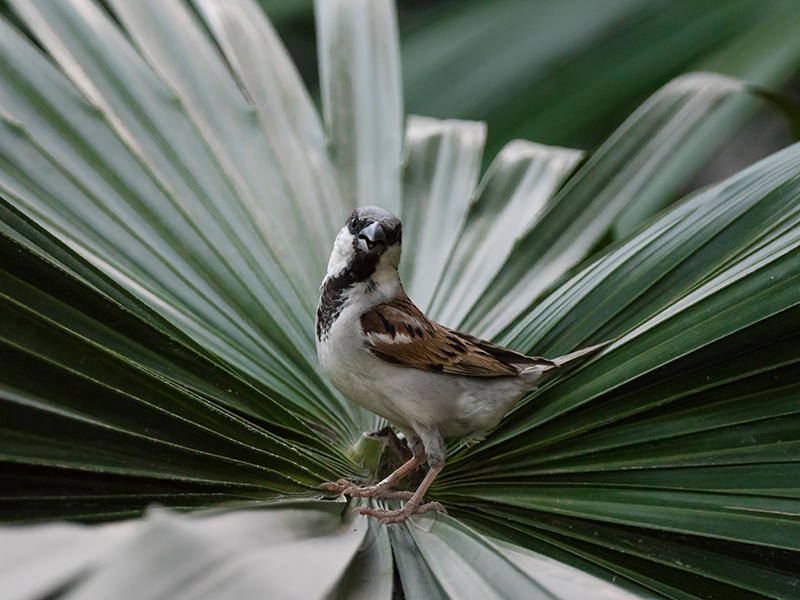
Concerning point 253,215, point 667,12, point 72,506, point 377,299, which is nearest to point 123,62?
point 253,215

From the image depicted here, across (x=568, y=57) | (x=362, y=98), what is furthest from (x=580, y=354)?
(x=568, y=57)

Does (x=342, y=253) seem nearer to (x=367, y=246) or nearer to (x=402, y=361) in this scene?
(x=367, y=246)

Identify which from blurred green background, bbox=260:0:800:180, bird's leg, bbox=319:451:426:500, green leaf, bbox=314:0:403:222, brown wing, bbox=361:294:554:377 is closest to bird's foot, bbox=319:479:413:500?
bird's leg, bbox=319:451:426:500

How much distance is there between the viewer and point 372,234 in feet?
5.22

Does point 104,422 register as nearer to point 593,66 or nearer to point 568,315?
point 568,315

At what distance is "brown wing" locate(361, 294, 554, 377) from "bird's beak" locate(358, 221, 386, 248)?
143mm

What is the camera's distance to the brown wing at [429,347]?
1.63m

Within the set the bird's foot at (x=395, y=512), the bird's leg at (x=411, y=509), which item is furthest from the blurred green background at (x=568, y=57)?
the bird's foot at (x=395, y=512)

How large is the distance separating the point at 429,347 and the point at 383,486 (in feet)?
0.91

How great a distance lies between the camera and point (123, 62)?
6.28 ft

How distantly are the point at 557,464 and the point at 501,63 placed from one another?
1.79 meters

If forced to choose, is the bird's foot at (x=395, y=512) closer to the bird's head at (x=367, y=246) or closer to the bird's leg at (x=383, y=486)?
the bird's leg at (x=383, y=486)

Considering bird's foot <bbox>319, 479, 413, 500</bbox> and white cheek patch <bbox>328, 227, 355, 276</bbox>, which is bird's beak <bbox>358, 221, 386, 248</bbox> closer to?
white cheek patch <bbox>328, 227, 355, 276</bbox>

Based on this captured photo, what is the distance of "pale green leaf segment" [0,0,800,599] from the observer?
3.13ft
